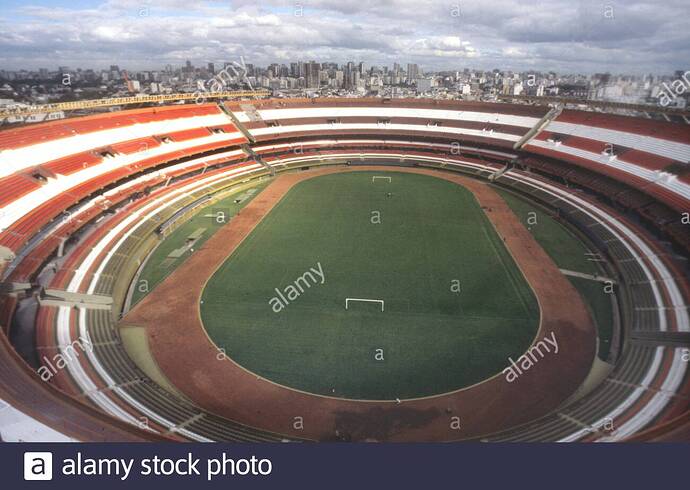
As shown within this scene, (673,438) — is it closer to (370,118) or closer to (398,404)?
(398,404)

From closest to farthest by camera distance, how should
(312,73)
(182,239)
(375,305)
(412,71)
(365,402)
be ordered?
1. (365,402)
2. (375,305)
3. (182,239)
4. (312,73)
5. (412,71)

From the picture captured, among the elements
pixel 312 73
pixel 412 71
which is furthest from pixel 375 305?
pixel 412 71

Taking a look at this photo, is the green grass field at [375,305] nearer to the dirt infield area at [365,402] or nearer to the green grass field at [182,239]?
the dirt infield area at [365,402]

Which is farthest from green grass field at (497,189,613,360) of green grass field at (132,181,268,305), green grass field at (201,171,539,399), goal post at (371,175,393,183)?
green grass field at (132,181,268,305)

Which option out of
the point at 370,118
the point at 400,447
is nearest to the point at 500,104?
the point at 370,118

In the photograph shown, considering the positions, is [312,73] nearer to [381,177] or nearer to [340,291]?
[381,177]

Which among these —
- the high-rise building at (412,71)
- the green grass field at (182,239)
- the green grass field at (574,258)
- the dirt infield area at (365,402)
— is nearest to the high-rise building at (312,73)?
the high-rise building at (412,71)
